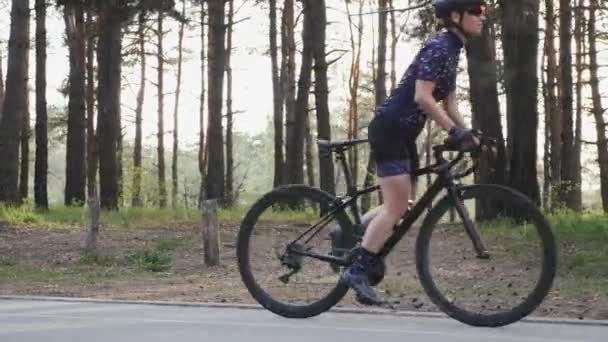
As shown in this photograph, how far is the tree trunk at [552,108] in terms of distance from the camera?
2633 centimetres

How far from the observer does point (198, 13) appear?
18844mm

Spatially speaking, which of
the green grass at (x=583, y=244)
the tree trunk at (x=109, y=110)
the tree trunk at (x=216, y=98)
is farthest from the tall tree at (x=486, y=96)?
the tree trunk at (x=109, y=110)

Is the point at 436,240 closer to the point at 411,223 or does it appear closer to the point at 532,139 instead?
the point at 411,223

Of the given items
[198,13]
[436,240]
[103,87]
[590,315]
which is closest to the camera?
[436,240]

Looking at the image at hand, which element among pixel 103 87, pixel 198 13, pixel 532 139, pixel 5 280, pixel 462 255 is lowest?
pixel 5 280

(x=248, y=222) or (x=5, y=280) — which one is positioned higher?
(x=248, y=222)

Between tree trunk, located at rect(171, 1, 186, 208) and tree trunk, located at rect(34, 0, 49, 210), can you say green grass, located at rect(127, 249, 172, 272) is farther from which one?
tree trunk, located at rect(171, 1, 186, 208)

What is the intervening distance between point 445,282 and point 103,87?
55.1 ft

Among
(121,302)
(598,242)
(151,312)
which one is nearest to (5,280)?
(121,302)

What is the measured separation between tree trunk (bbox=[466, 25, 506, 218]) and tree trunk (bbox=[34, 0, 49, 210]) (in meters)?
11.1

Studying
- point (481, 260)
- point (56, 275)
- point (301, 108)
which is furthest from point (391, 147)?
point (301, 108)

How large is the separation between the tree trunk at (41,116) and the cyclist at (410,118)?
54.4ft

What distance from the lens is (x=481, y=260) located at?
18.2 feet

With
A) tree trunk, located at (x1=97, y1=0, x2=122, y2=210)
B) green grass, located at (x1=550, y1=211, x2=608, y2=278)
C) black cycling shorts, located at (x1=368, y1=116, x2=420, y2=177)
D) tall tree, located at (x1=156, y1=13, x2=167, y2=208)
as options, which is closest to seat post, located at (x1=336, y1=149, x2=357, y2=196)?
black cycling shorts, located at (x1=368, y1=116, x2=420, y2=177)
